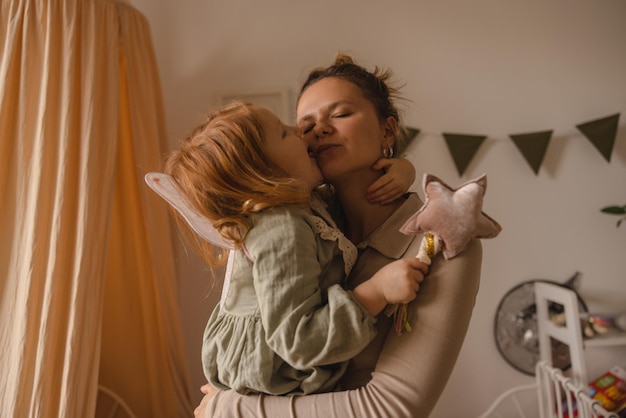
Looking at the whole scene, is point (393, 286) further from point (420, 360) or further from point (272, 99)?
point (272, 99)

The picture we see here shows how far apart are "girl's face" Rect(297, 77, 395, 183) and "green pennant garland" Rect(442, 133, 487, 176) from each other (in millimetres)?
1264

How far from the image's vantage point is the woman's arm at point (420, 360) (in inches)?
24.5

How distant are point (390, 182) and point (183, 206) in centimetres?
42

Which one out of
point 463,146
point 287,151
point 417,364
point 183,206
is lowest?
point 417,364

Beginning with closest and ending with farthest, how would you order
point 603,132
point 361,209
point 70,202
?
point 361,209, point 70,202, point 603,132

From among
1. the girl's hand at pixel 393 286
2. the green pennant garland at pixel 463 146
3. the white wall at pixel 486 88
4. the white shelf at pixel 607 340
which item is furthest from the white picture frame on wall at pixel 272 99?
the white shelf at pixel 607 340

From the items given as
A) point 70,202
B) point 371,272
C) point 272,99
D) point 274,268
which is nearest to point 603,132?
point 272,99

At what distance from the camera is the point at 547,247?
6.82ft

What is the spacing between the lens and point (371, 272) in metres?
0.77

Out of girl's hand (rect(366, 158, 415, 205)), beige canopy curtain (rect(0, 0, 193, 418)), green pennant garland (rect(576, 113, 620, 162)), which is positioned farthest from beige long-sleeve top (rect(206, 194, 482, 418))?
green pennant garland (rect(576, 113, 620, 162))

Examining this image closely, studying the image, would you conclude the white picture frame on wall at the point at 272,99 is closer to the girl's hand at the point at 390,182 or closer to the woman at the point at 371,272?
the woman at the point at 371,272

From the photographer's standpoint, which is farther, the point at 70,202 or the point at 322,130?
the point at 70,202

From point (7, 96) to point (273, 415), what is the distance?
4.67ft

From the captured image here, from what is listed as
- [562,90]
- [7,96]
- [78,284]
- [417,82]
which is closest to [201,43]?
[7,96]
